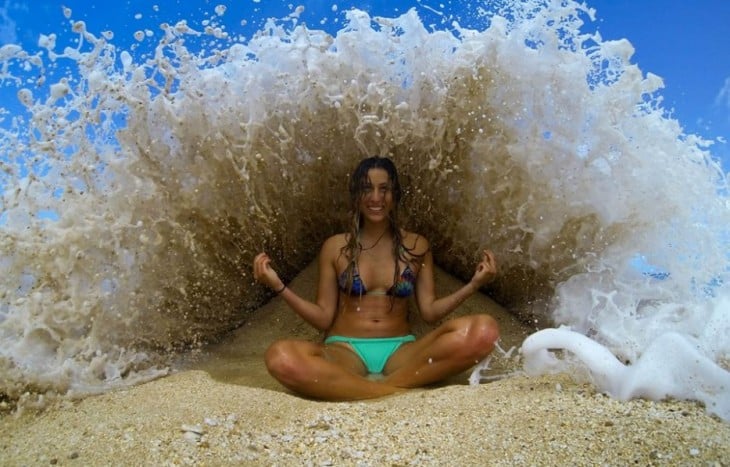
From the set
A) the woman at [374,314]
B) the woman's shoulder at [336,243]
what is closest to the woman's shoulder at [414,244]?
the woman at [374,314]

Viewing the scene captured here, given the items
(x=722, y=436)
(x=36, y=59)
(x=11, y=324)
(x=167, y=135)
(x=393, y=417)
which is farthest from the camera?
(x=167, y=135)

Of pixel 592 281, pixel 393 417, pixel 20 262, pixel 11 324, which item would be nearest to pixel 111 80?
pixel 20 262

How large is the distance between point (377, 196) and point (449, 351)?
1.08 m

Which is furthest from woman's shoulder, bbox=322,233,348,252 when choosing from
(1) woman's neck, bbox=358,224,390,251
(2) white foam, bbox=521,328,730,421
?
(2) white foam, bbox=521,328,730,421

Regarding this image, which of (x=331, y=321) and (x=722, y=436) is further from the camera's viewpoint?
(x=331, y=321)

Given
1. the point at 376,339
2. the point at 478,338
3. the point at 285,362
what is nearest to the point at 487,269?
the point at 478,338

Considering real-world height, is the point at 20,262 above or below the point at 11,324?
above

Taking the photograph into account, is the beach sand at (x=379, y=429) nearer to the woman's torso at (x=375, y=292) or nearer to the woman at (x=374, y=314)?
the woman at (x=374, y=314)

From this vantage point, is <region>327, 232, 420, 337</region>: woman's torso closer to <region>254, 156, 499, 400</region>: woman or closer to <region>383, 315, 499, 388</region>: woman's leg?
<region>254, 156, 499, 400</region>: woman

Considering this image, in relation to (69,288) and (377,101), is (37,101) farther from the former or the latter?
(377,101)

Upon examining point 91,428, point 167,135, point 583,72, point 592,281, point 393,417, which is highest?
A: point 583,72

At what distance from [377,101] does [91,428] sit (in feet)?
8.79

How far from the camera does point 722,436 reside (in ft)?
7.84

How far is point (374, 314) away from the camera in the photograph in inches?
159
